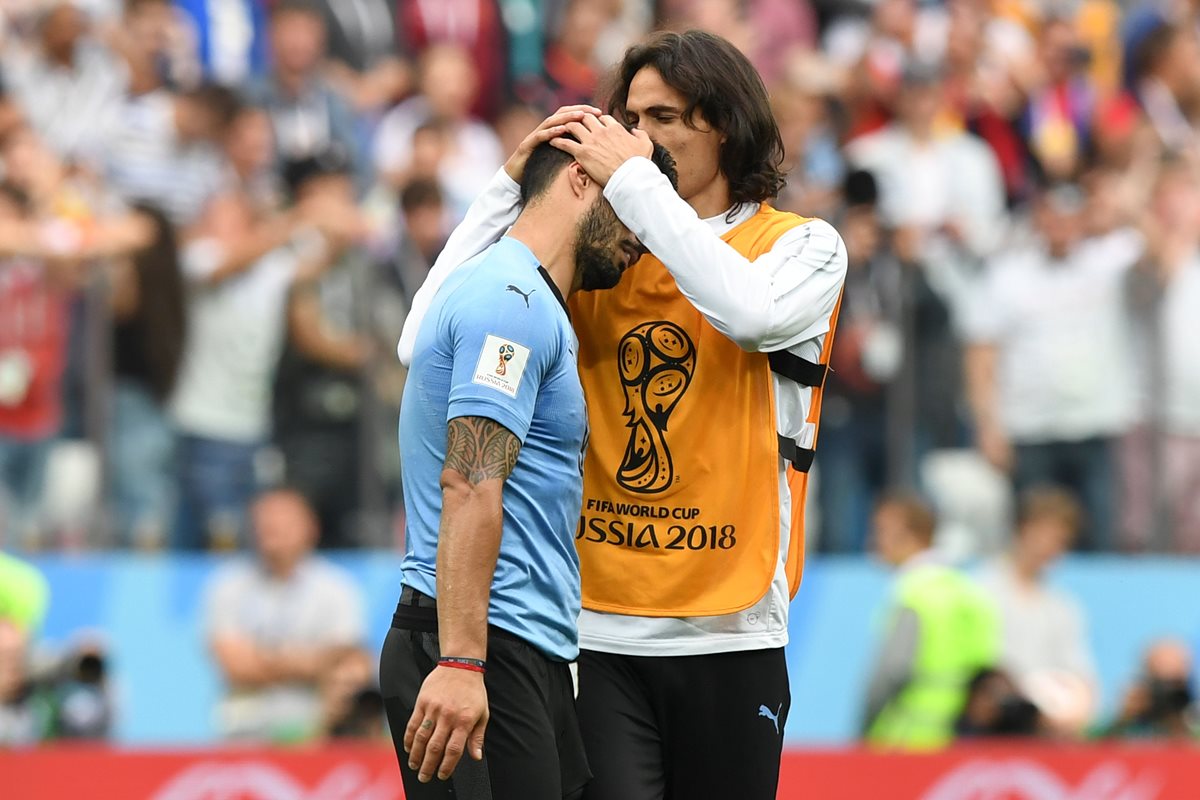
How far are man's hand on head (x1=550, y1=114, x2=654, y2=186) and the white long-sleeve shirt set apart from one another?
4cm

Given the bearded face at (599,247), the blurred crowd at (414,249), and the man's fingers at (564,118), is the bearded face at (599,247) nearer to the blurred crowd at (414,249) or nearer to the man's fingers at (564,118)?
the man's fingers at (564,118)

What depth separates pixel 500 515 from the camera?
405 cm

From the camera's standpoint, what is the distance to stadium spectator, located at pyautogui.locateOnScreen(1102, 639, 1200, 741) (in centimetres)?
904

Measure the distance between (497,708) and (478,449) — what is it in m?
0.58

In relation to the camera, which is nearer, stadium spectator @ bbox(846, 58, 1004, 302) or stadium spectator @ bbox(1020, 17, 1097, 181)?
stadium spectator @ bbox(846, 58, 1004, 302)

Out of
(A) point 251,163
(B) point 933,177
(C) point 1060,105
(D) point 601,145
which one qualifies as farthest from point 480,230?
(C) point 1060,105

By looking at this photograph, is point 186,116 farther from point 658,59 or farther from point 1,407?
point 658,59

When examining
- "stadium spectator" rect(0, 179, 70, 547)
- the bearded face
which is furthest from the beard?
"stadium spectator" rect(0, 179, 70, 547)

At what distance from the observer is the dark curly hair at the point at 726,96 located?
15.4 feet

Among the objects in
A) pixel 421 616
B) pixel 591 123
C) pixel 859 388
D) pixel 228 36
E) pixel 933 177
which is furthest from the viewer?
pixel 933 177

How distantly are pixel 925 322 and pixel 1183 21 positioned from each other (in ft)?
12.8

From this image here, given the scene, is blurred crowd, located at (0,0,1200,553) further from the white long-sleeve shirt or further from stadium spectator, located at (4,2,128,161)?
the white long-sleeve shirt

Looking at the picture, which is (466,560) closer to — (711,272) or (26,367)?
(711,272)

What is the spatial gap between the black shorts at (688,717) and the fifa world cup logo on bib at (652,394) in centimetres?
46
